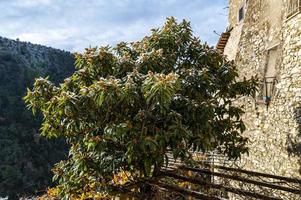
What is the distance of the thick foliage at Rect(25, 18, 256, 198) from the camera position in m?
5.48

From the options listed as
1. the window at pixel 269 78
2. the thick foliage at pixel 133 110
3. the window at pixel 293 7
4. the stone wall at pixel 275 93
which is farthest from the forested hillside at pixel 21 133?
the window at pixel 293 7

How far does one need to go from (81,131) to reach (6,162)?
145ft

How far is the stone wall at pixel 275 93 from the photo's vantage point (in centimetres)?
848

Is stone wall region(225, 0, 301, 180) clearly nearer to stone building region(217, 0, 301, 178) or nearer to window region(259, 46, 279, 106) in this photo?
stone building region(217, 0, 301, 178)

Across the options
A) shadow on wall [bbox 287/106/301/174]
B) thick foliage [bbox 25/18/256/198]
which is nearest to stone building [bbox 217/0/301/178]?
shadow on wall [bbox 287/106/301/174]

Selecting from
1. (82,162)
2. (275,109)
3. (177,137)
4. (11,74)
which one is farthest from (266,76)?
(11,74)

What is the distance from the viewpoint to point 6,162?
46.2 metres

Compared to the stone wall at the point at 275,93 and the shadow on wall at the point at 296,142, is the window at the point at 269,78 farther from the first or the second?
the shadow on wall at the point at 296,142

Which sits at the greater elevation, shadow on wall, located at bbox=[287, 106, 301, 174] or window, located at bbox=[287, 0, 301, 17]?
window, located at bbox=[287, 0, 301, 17]

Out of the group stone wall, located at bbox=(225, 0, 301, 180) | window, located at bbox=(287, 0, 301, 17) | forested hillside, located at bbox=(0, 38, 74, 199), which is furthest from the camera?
forested hillside, located at bbox=(0, 38, 74, 199)

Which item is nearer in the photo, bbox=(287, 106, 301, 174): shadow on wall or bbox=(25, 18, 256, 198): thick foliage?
bbox=(25, 18, 256, 198): thick foliage

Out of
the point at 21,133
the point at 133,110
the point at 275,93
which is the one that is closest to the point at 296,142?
the point at 275,93

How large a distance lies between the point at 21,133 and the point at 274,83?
4827 centimetres

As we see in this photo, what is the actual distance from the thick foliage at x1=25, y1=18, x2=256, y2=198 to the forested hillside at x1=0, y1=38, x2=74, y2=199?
36177 millimetres
